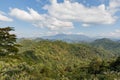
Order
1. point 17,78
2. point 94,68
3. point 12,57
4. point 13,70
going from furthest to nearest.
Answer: point 12,57 → point 94,68 → point 13,70 → point 17,78

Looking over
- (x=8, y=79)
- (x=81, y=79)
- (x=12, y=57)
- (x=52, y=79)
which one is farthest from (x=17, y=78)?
(x=12, y=57)

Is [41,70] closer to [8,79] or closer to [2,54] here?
[8,79]

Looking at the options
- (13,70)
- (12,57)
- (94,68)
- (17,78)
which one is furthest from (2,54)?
(17,78)

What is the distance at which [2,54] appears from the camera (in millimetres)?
31562

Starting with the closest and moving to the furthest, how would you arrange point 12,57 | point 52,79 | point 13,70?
point 52,79 → point 13,70 → point 12,57

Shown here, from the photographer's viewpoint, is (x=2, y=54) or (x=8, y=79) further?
(x=2, y=54)

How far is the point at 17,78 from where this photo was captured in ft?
35.6

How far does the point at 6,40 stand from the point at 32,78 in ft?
74.6

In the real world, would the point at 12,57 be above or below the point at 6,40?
below

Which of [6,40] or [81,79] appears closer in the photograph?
[81,79]

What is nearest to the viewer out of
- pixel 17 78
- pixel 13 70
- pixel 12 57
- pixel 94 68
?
pixel 17 78

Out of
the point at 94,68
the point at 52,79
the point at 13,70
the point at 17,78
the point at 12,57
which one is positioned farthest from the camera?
the point at 12,57

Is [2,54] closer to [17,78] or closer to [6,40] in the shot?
[6,40]

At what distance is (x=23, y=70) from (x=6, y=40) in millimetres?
20897
